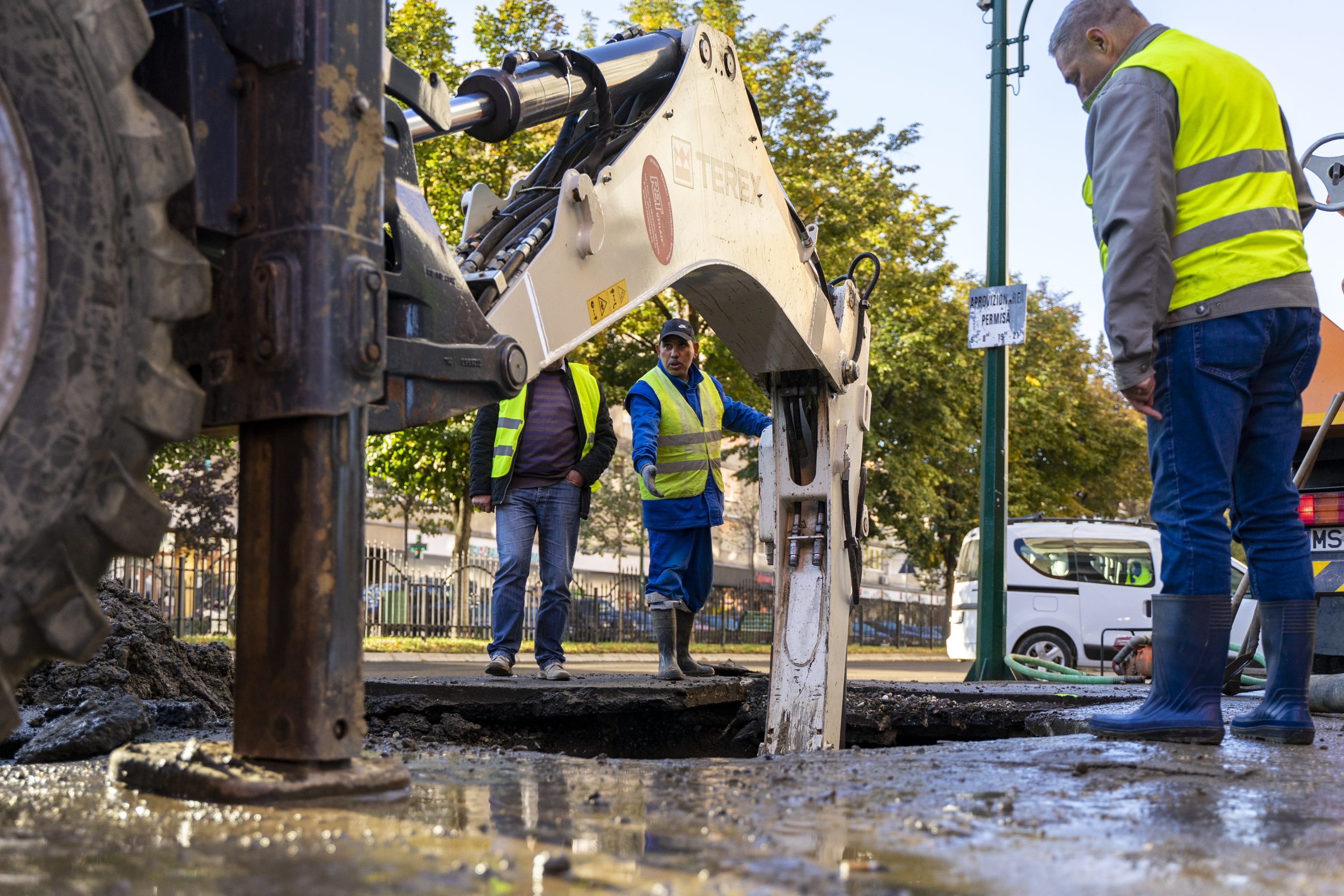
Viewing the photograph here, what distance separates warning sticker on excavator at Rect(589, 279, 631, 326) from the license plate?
401cm

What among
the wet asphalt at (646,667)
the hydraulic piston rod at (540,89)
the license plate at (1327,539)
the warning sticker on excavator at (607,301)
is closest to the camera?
the hydraulic piston rod at (540,89)

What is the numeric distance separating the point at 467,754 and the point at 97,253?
1.47m

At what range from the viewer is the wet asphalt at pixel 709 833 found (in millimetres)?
1472

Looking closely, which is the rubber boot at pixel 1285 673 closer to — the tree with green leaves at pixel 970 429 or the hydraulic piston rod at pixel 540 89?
the hydraulic piston rod at pixel 540 89

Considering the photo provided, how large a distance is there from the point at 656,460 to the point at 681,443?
18 cm

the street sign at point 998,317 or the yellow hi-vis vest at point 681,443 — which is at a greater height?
the street sign at point 998,317

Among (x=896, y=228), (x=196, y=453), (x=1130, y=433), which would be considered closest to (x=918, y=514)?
(x=896, y=228)

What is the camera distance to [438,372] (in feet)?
7.81

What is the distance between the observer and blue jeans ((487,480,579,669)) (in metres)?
6.45

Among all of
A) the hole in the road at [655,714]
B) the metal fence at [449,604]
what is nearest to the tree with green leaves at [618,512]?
the metal fence at [449,604]

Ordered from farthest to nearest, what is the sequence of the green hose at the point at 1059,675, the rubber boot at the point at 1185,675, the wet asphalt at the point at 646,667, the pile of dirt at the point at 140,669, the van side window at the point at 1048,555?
the van side window at the point at 1048,555 → the wet asphalt at the point at 646,667 → the green hose at the point at 1059,675 → the pile of dirt at the point at 140,669 → the rubber boot at the point at 1185,675

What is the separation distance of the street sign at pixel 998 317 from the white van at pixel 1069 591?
5.34 metres

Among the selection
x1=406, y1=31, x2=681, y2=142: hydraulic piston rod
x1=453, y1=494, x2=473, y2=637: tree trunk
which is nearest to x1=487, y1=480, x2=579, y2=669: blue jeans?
x1=406, y1=31, x2=681, y2=142: hydraulic piston rod

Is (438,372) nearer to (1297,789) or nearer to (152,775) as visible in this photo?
(152,775)
